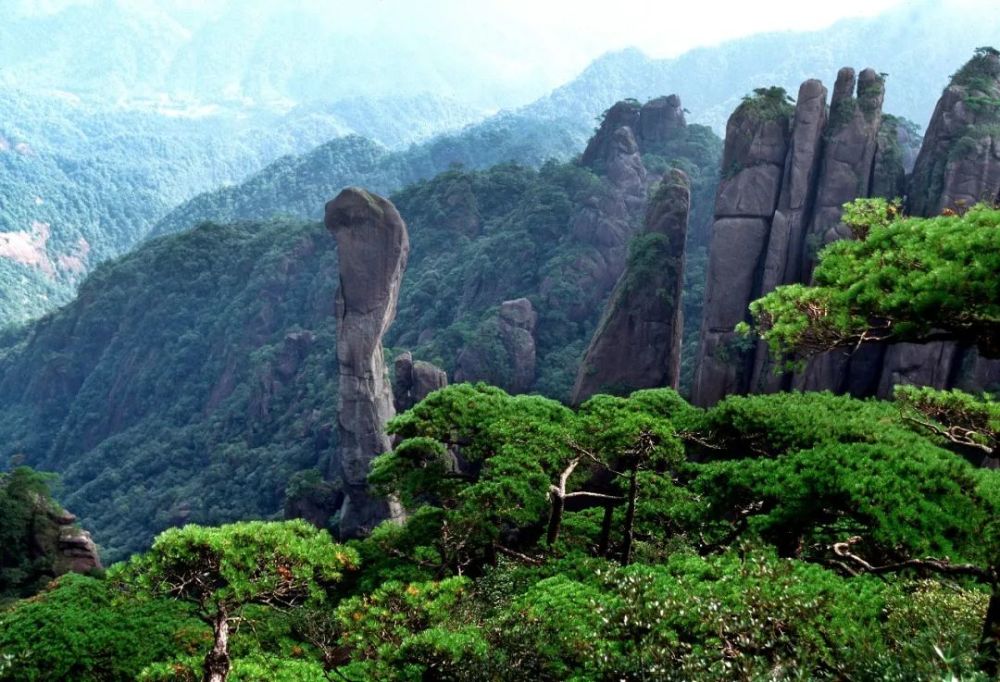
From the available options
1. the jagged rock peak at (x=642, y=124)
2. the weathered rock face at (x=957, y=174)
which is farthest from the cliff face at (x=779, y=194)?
the jagged rock peak at (x=642, y=124)

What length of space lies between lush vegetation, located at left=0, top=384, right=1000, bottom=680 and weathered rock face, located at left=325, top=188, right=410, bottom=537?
19458mm

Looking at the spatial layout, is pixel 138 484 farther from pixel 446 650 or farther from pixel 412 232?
pixel 446 650

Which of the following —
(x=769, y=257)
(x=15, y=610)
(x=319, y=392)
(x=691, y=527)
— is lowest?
(x=319, y=392)

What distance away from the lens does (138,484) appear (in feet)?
196

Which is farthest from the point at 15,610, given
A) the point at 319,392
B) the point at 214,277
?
the point at 214,277

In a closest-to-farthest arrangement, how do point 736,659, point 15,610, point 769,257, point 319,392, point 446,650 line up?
point 736,659 < point 446,650 < point 15,610 < point 769,257 < point 319,392

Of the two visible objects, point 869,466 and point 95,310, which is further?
point 95,310

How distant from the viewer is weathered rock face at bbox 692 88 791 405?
3491 cm

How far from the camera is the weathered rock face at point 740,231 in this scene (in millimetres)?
34906

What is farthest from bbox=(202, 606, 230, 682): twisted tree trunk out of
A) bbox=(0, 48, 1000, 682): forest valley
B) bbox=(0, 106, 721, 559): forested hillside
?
bbox=(0, 106, 721, 559): forested hillside

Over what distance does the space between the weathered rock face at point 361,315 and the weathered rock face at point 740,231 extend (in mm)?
16379

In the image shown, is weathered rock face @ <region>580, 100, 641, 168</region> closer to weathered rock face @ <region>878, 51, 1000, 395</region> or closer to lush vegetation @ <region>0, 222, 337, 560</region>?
lush vegetation @ <region>0, 222, 337, 560</region>

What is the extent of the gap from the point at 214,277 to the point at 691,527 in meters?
72.0

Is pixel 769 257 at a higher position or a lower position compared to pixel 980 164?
lower
